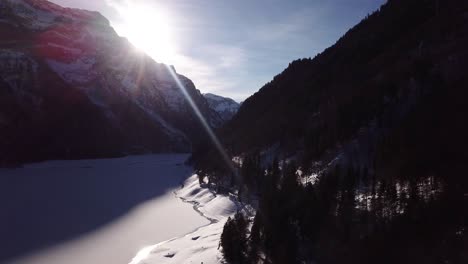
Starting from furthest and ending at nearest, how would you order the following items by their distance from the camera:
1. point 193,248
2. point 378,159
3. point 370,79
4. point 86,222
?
point 370,79, point 86,222, point 378,159, point 193,248

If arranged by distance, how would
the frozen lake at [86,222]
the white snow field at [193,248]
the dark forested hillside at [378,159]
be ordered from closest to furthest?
the dark forested hillside at [378,159]
the white snow field at [193,248]
the frozen lake at [86,222]

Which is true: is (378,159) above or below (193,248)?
above

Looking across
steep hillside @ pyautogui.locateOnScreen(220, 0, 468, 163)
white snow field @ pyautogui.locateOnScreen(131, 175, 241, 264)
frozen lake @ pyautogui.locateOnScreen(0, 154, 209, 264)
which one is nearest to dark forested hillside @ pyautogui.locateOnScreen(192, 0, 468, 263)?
steep hillside @ pyautogui.locateOnScreen(220, 0, 468, 163)

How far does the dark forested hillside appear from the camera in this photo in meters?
20.3

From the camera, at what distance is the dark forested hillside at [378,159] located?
20.3 m

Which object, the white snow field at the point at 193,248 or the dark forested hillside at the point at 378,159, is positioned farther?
the white snow field at the point at 193,248

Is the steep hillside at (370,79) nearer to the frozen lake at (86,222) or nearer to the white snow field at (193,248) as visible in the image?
the white snow field at (193,248)

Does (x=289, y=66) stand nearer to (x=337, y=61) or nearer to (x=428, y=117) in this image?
(x=337, y=61)

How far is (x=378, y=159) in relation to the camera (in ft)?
116

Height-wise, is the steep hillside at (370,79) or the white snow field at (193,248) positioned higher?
the steep hillside at (370,79)

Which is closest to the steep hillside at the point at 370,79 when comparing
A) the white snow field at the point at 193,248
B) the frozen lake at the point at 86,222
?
the white snow field at the point at 193,248

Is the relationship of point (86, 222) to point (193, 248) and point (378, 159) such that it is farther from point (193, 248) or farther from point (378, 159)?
point (378, 159)

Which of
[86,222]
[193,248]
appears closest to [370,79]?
[193,248]

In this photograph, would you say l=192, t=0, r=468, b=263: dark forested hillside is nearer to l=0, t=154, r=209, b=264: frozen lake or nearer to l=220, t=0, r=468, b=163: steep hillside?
l=220, t=0, r=468, b=163: steep hillside
